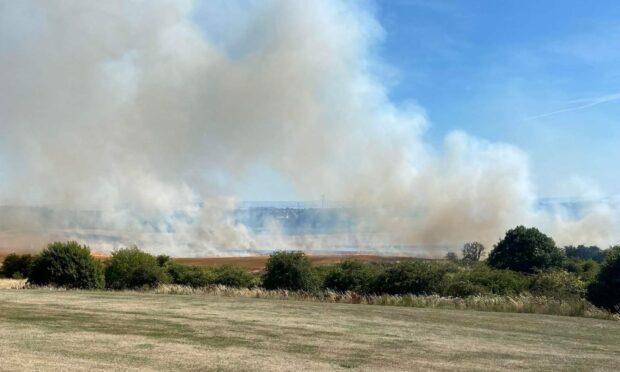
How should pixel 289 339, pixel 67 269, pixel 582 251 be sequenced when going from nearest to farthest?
pixel 289 339
pixel 67 269
pixel 582 251

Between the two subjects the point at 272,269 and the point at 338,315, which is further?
the point at 272,269

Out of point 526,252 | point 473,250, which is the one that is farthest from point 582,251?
point 526,252

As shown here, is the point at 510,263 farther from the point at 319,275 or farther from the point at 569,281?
the point at 319,275

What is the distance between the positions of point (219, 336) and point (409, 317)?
306 inches

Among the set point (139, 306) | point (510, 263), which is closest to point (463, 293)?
point (139, 306)

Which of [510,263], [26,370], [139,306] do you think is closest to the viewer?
[26,370]

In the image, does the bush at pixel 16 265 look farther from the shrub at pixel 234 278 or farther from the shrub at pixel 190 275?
the shrub at pixel 234 278

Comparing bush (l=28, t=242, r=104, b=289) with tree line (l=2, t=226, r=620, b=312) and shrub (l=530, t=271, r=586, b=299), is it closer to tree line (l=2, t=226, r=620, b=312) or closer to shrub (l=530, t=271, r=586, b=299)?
tree line (l=2, t=226, r=620, b=312)

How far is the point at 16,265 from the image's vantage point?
6756 centimetres

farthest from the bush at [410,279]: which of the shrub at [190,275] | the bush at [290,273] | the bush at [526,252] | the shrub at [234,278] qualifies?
the bush at [526,252]

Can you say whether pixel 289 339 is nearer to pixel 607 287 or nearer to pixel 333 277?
pixel 607 287

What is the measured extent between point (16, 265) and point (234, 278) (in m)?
38.6

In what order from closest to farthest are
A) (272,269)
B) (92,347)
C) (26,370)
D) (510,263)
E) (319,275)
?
1. (26,370)
2. (92,347)
3. (272,269)
4. (319,275)
5. (510,263)

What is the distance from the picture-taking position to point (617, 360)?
1230 cm
